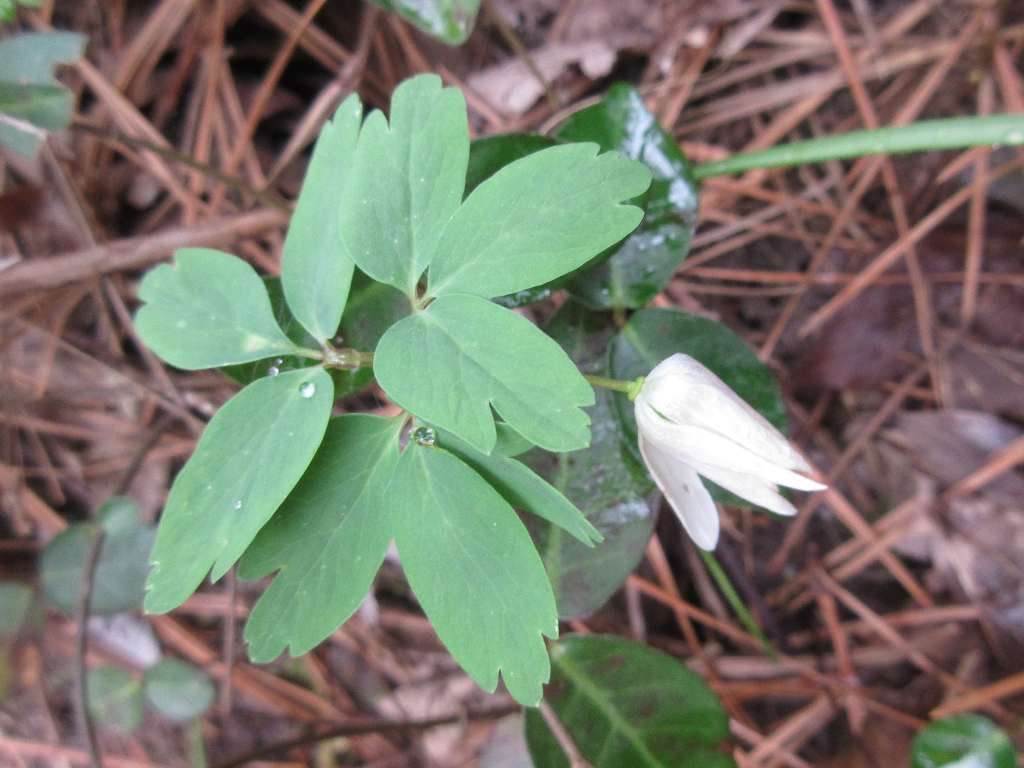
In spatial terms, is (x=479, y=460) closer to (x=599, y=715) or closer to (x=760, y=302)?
(x=599, y=715)

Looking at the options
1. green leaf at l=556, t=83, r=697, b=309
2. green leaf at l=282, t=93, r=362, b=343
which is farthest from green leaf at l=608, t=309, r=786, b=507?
green leaf at l=282, t=93, r=362, b=343

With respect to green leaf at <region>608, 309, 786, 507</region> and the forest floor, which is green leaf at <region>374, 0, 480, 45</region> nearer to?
the forest floor

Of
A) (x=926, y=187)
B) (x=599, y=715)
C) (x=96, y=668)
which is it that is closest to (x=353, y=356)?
(x=599, y=715)

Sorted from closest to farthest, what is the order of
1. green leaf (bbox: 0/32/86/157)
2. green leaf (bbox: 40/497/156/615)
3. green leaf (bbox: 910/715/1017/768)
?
green leaf (bbox: 910/715/1017/768), green leaf (bbox: 0/32/86/157), green leaf (bbox: 40/497/156/615)

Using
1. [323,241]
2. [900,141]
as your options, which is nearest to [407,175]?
[323,241]

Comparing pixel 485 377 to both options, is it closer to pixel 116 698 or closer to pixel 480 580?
pixel 480 580
